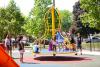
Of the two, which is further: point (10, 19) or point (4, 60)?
point (10, 19)

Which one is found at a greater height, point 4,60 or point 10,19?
point 10,19

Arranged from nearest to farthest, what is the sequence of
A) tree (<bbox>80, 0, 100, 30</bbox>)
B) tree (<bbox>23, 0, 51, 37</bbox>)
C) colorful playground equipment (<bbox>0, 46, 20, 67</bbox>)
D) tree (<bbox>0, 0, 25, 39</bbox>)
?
colorful playground equipment (<bbox>0, 46, 20, 67</bbox>), tree (<bbox>80, 0, 100, 30</bbox>), tree (<bbox>23, 0, 51, 37</bbox>), tree (<bbox>0, 0, 25, 39</bbox>)

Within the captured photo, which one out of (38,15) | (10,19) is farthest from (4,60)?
(10,19)

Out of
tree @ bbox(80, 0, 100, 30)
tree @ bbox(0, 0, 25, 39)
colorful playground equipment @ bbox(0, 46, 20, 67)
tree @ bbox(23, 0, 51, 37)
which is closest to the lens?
colorful playground equipment @ bbox(0, 46, 20, 67)

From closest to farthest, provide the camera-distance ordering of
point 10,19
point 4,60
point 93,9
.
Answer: point 4,60, point 93,9, point 10,19

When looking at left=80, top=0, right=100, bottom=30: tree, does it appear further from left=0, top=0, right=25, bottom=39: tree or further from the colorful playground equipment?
left=0, top=0, right=25, bottom=39: tree

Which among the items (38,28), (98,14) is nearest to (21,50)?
(98,14)

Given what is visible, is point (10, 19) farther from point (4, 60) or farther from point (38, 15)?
point (4, 60)

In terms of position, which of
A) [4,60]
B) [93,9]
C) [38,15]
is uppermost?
[38,15]

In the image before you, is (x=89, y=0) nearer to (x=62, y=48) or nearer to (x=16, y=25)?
(x=62, y=48)

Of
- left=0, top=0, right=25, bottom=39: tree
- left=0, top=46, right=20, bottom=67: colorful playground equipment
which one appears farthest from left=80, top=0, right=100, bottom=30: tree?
left=0, top=0, right=25, bottom=39: tree

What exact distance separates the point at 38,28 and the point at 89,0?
89.7 ft

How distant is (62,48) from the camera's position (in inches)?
1044

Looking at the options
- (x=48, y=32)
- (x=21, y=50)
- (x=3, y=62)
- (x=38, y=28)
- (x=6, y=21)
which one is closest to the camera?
(x=3, y=62)
